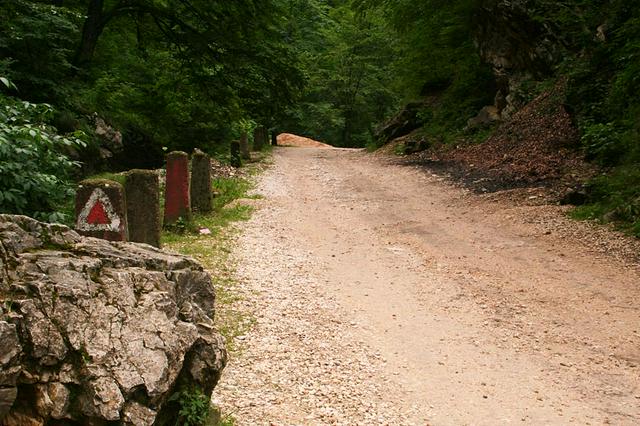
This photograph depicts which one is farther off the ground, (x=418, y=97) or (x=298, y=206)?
(x=418, y=97)

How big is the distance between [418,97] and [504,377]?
22.7 metres

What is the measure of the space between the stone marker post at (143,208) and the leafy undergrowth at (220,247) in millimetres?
804

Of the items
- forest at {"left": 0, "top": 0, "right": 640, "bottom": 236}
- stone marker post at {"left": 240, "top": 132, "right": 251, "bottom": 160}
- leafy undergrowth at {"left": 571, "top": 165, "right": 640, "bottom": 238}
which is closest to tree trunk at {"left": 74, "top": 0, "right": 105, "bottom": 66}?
forest at {"left": 0, "top": 0, "right": 640, "bottom": 236}

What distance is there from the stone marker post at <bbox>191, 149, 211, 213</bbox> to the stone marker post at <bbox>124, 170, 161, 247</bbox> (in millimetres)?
3180

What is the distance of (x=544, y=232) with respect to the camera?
9578 millimetres

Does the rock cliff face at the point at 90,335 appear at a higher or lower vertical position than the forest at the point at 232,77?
lower

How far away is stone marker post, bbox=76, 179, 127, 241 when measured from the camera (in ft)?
18.2

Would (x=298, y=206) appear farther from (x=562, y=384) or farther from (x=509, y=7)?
(x=509, y=7)

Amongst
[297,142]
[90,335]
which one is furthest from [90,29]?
[297,142]

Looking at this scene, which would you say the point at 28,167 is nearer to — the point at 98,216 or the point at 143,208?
the point at 98,216

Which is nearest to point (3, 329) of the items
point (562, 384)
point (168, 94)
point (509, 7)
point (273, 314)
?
point (273, 314)

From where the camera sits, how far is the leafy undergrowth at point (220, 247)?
571 cm

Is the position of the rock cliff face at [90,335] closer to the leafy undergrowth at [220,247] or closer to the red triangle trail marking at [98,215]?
the leafy undergrowth at [220,247]

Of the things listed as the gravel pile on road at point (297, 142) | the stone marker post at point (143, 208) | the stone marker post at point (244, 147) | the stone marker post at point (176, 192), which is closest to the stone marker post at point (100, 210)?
the stone marker post at point (143, 208)
